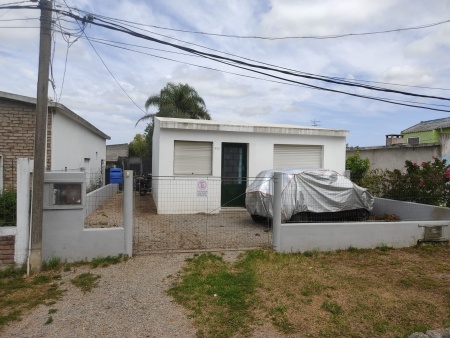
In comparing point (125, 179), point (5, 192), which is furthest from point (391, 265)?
point (5, 192)

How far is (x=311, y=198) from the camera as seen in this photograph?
8.41 meters

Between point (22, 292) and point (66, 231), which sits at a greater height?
point (66, 231)

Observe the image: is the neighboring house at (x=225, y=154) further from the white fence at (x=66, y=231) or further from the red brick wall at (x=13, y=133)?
the white fence at (x=66, y=231)

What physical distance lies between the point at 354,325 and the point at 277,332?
0.93 metres

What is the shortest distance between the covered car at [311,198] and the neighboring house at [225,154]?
190cm

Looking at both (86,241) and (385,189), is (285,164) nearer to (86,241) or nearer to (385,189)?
(385,189)

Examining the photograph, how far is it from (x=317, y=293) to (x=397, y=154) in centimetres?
1512

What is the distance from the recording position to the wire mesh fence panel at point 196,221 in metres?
7.24

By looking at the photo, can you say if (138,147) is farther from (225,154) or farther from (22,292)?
(22,292)

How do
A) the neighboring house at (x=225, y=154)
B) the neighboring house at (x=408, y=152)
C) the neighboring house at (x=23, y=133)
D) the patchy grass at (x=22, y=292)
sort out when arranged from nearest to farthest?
the patchy grass at (x=22, y=292) → the neighboring house at (x=23, y=133) → the neighboring house at (x=225, y=154) → the neighboring house at (x=408, y=152)

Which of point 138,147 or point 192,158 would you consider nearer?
point 192,158

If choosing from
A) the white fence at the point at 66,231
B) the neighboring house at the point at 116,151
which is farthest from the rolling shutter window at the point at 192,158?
the neighboring house at the point at 116,151

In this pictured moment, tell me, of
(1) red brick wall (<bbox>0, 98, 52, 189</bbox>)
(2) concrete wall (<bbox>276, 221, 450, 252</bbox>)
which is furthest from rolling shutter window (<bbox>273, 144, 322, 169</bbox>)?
Answer: (1) red brick wall (<bbox>0, 98, 52, 189</bbox>)

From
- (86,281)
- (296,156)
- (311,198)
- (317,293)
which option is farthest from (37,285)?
(296,156)
